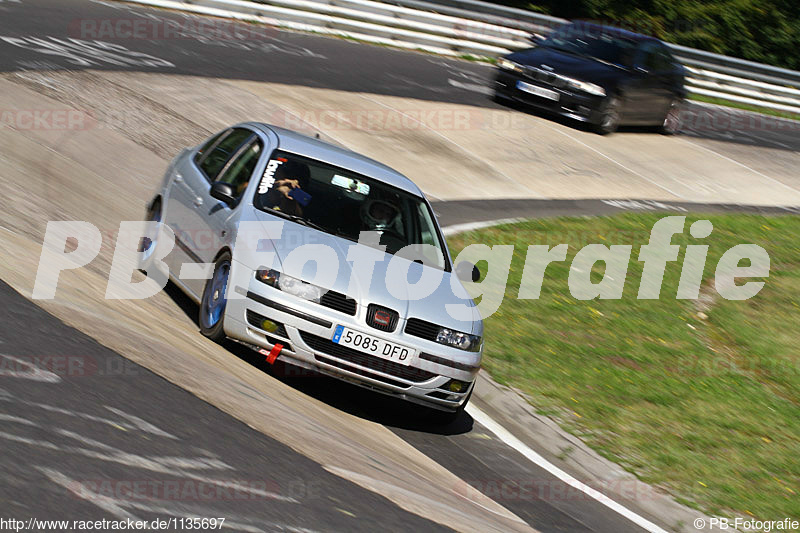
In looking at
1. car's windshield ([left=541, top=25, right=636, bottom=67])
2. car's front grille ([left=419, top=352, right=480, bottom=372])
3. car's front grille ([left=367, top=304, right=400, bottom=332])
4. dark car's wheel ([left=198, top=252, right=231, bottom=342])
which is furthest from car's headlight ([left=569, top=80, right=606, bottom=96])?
car's front grille ([left=367, top=304, right=400, bottom=332])

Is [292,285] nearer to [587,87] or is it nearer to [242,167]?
[242,167]

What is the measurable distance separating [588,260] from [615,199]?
4325 mm

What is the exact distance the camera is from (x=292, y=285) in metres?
7.53

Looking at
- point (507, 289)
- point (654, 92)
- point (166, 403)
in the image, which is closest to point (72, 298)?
point (166, 403)

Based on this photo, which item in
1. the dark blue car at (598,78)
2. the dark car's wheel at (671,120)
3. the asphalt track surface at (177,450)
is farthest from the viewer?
the dark car's wheel at (671,120)

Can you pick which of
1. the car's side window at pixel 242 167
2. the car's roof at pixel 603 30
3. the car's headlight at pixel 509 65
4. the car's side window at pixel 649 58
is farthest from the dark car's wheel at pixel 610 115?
the car's side window at pixel 242 167

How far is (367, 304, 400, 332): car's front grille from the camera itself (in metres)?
7.50

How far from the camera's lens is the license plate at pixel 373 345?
7434 mm

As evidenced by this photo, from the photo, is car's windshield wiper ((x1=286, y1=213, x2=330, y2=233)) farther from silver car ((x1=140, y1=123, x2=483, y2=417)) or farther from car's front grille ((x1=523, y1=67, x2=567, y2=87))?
car's front grille ((x1=523, y1=67, x2=567, y2=87))

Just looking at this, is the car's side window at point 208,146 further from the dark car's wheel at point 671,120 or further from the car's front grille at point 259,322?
the dark car's wheel at point 671,120

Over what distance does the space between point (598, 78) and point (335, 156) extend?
12698 millimetres

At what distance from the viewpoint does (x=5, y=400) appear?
209 inches

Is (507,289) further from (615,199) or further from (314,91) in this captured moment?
(314,91)

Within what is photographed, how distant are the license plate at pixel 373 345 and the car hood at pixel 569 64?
1378cm
